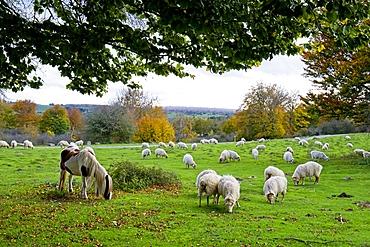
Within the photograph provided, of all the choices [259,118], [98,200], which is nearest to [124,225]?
[98,200]

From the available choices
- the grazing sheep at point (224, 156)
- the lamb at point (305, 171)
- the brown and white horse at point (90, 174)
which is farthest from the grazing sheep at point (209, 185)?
the grazing sheep at point (224, 156)

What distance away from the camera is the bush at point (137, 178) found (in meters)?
15.3

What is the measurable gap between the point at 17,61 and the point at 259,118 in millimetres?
55043

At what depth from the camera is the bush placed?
15.3 meters

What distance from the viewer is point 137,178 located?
51.4ft

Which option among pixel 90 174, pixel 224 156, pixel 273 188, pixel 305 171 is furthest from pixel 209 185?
pixel 224 156

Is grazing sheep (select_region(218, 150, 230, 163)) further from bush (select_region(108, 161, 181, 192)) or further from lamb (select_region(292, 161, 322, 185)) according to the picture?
bush (select_region(108, 161, 181, 192))

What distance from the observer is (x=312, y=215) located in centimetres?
1117

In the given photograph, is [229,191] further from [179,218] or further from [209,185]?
[179,218]

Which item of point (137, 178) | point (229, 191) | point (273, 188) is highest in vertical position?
point (229, 191)

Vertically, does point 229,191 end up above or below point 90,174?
below

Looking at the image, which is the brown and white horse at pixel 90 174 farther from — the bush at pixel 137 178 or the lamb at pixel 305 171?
the lamb at pixel 305 171

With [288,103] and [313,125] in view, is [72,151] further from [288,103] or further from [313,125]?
[313,125]

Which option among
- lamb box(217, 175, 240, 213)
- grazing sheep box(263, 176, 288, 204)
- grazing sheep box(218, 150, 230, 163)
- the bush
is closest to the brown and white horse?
the bush
